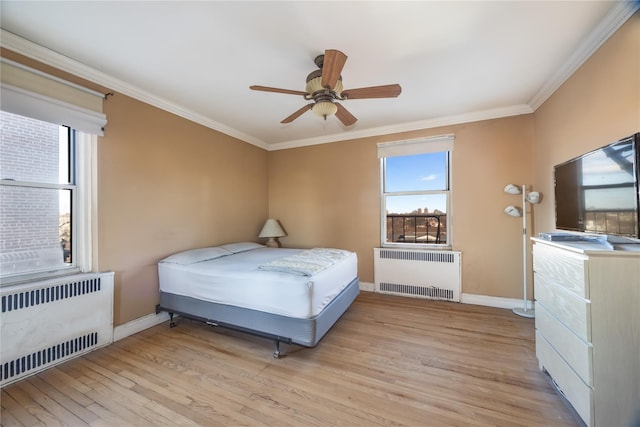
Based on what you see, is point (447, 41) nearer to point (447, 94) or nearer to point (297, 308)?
point (447, 94)

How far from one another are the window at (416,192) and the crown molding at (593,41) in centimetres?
112

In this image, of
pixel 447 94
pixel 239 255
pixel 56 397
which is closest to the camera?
pixel 56 397

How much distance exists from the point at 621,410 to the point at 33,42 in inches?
173

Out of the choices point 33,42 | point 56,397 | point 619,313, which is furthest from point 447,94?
point 56,397

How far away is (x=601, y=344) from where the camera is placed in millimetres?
1202

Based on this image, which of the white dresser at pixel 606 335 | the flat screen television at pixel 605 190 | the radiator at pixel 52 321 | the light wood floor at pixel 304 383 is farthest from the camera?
the radiator at pixel 52 321

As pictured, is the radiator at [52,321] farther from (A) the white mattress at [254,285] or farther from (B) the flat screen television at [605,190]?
(B) the flat screen television at [605,190]

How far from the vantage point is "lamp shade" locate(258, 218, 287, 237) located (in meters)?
4.09

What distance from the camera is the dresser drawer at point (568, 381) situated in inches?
48.7

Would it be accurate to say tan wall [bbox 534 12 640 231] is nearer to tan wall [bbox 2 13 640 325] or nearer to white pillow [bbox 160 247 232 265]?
tan wall [bbox 2 13 640 325]

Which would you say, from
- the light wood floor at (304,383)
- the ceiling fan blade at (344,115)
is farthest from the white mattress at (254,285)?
the ceiling fan blade at (344,115)

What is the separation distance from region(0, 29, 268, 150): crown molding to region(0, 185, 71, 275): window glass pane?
3.45 ft

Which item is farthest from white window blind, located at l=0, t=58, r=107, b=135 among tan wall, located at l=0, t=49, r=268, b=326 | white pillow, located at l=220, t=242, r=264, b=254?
white pillow, located at l=220, t=242, r=264, b=254

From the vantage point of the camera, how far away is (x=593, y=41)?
1775mm
